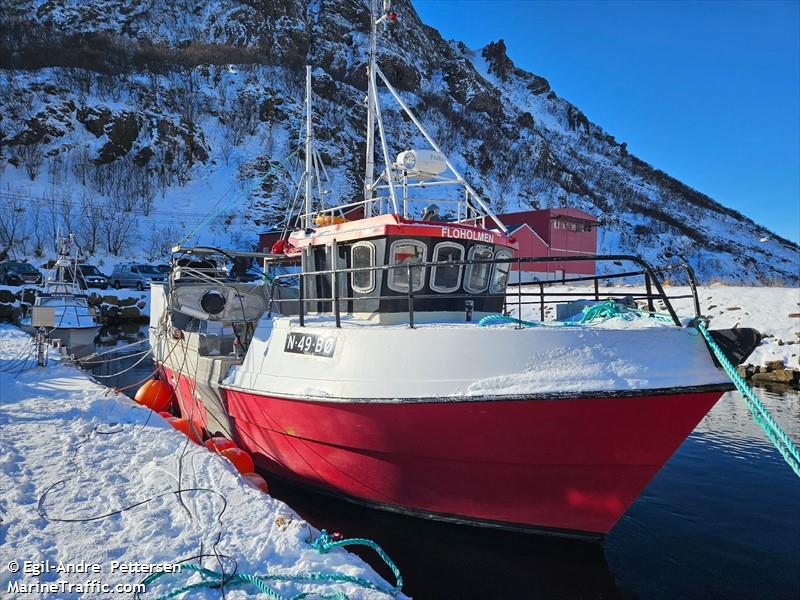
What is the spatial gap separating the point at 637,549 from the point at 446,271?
11.9 feet

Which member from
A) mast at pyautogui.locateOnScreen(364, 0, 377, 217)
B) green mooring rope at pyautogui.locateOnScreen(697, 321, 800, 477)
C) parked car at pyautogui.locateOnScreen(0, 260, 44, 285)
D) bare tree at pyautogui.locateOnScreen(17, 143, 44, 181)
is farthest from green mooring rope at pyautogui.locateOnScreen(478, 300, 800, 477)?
bare tree at pyautogui.locateOnScreen(17, 143, 44, 181)

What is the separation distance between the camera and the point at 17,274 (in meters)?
25.4

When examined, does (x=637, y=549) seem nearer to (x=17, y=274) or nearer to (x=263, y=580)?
(x=263, y=580)

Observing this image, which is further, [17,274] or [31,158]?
[31,158]

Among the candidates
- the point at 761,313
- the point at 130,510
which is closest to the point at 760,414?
the point at 130,510

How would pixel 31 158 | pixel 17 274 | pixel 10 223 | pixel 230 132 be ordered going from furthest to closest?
pixel 230 132 < pixel 31 158 < pixel 10 223 < pixel 17 274

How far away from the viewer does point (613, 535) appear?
213 inches

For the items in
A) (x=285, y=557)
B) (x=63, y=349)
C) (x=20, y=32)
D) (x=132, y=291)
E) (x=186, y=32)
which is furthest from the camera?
(x=186, y=32)

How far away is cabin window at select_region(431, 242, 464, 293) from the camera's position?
6289mm

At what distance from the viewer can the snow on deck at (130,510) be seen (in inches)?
132

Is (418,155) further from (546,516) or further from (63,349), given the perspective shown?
(63,349)

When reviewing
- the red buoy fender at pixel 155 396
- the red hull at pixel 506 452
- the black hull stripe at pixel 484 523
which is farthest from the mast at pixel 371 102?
the red buoy fender at pixel 155 396

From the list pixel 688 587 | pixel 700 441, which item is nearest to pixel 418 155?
pixel 688 587

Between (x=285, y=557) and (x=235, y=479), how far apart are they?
1595mm
